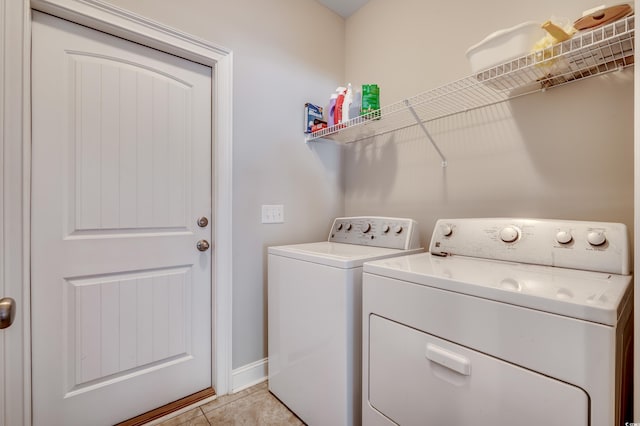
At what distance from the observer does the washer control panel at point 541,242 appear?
96cm

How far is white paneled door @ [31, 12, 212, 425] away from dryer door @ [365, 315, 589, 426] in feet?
3.57

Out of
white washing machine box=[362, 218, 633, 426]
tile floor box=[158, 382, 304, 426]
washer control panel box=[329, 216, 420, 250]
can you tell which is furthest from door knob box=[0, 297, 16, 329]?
washer control panel box=[329, 216, 420, 250]

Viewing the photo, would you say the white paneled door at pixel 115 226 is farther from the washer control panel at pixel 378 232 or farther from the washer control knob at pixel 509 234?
the washer control knob at pixel 509 234

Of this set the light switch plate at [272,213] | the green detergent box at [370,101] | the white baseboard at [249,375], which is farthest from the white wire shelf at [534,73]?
the white baseboard at [249,375]

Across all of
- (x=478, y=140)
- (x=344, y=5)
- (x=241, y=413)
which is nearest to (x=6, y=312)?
(x=241, y=413)

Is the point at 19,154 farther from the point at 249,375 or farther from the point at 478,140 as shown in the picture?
the point at 478,140

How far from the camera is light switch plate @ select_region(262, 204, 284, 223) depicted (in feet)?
5.95

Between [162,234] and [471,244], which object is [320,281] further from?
[162,234]

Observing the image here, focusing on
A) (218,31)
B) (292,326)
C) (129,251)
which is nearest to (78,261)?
(129,251)

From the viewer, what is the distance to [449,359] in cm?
86

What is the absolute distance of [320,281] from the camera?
4.28 feet

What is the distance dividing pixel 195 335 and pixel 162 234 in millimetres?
607

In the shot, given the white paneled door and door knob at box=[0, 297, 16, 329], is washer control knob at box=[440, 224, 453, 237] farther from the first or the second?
door knob at box=[0, 297, 16, 329]

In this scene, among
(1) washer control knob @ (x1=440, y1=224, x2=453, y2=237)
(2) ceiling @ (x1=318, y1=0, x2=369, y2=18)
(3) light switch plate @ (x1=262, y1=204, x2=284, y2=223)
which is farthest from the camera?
(2) ceiling @ (x1=318, y1=0, x2=369, y2=18)
